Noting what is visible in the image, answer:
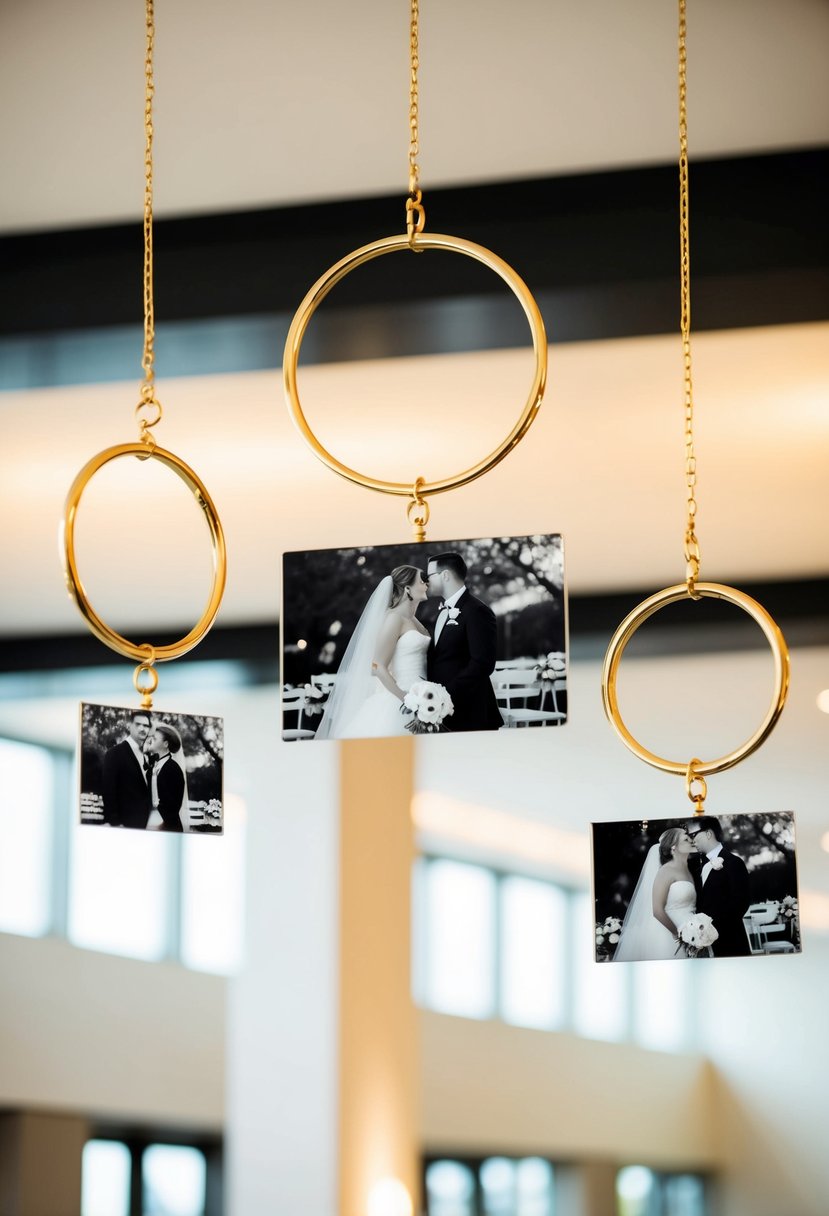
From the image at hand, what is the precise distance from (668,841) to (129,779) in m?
0.49

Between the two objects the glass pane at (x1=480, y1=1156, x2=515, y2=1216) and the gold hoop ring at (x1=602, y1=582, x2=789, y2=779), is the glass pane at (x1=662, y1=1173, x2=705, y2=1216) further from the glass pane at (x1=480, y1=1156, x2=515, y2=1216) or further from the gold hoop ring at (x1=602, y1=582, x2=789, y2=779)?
the gold hoop ring at (x1=602, y1=582, x2=789, y2=779)

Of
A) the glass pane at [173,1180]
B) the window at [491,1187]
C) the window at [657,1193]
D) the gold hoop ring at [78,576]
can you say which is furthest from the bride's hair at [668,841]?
the window at [657,1193]

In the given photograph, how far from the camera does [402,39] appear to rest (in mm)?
3068

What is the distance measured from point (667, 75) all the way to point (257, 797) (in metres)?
4.86

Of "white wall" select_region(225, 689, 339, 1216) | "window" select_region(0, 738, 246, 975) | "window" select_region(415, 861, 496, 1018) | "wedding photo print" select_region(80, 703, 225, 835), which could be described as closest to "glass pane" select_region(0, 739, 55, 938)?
"window" select_region(0, 738, 246, 975)

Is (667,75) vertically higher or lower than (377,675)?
higher

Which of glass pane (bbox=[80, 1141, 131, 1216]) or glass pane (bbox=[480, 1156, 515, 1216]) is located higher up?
glass pane (bbox=[80, 1141, 131, 1216])

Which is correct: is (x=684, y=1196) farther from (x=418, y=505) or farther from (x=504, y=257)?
(x=418, y=505)

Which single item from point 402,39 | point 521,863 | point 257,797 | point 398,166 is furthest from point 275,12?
point 521,863

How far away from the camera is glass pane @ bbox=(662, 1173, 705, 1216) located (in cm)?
1480

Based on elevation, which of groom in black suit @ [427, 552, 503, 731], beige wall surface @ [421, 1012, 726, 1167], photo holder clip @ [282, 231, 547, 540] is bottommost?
beige wall surface @ [421, 1012, 726, 1167]

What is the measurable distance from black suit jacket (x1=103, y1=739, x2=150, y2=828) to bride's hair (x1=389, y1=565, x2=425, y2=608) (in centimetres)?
30

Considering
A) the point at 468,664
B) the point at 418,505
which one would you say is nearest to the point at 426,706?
the point at 468,664

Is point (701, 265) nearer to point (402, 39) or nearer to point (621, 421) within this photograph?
point (402, 39)
